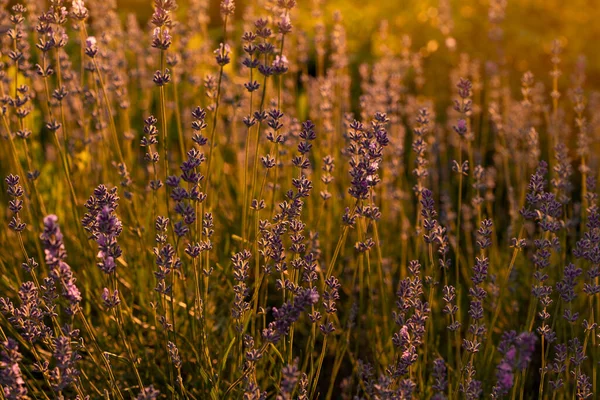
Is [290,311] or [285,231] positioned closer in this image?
[290,311]

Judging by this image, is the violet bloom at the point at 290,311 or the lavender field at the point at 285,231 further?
the lavender field at the point at 285,231

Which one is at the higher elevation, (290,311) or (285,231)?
(290,311)

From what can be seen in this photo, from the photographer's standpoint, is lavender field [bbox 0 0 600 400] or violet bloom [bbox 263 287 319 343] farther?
lavender field [bbox 0 0 600 400]

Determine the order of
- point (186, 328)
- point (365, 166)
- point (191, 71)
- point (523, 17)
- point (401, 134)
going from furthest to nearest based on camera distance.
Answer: point (523, 17) → point (191, 71) → point (401, 134) → point (186, 328) → point (365, 166)

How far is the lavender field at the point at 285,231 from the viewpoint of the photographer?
6.88ft

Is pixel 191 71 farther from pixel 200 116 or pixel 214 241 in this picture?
pixel 200 116

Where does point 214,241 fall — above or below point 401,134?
below

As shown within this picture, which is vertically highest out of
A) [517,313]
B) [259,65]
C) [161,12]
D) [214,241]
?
[161,12]

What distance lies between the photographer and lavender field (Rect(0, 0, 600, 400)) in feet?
6.88

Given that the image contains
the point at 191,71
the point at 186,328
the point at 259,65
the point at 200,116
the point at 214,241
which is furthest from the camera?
the point at 191,71

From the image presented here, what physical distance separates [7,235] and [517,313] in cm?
242

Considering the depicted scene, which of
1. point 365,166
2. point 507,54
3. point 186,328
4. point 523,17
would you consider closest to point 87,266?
point 186,328

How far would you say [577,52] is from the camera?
6.25 m

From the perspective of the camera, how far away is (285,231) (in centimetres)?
299
